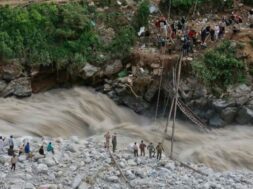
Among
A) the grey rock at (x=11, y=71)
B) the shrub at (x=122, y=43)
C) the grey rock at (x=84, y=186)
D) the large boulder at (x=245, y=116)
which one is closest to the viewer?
the grey rock at (x=84, y=186)

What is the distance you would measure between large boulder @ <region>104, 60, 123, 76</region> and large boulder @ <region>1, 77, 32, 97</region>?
3.38 m

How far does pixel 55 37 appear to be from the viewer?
2856 centimetres

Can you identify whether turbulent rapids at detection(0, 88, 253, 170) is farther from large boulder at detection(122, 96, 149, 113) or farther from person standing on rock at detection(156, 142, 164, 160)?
person standing on rock at detection(156, 142, 164, 160)

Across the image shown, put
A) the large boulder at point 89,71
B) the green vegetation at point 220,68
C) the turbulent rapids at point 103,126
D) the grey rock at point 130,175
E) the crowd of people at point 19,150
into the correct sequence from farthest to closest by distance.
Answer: the large boulder at point 89,71
the green vegetation at point 220,68
the turbulent rapids at point 103,126
the crowd of people at point 19,150
the grey rock at point 130,175

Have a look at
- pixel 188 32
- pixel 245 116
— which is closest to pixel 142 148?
pixel 245 116

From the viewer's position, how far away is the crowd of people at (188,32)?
1102 inches

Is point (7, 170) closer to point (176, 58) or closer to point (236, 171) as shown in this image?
point (236, 171)

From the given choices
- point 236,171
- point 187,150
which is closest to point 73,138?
point 187,150

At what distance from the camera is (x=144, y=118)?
27.1m

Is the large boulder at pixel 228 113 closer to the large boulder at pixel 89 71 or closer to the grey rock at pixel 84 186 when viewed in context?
the large boulder at pixel 89 71

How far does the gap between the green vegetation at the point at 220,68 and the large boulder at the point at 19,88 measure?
699cm

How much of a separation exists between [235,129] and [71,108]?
264 inches

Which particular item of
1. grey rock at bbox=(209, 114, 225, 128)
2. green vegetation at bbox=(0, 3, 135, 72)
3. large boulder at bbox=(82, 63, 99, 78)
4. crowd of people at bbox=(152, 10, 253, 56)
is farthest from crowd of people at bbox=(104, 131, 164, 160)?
crowd of people at bbox=(152, 10, 253, 56)

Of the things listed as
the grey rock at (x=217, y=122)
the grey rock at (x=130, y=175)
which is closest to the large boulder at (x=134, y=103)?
the grey rock at (x=217, y=122)
